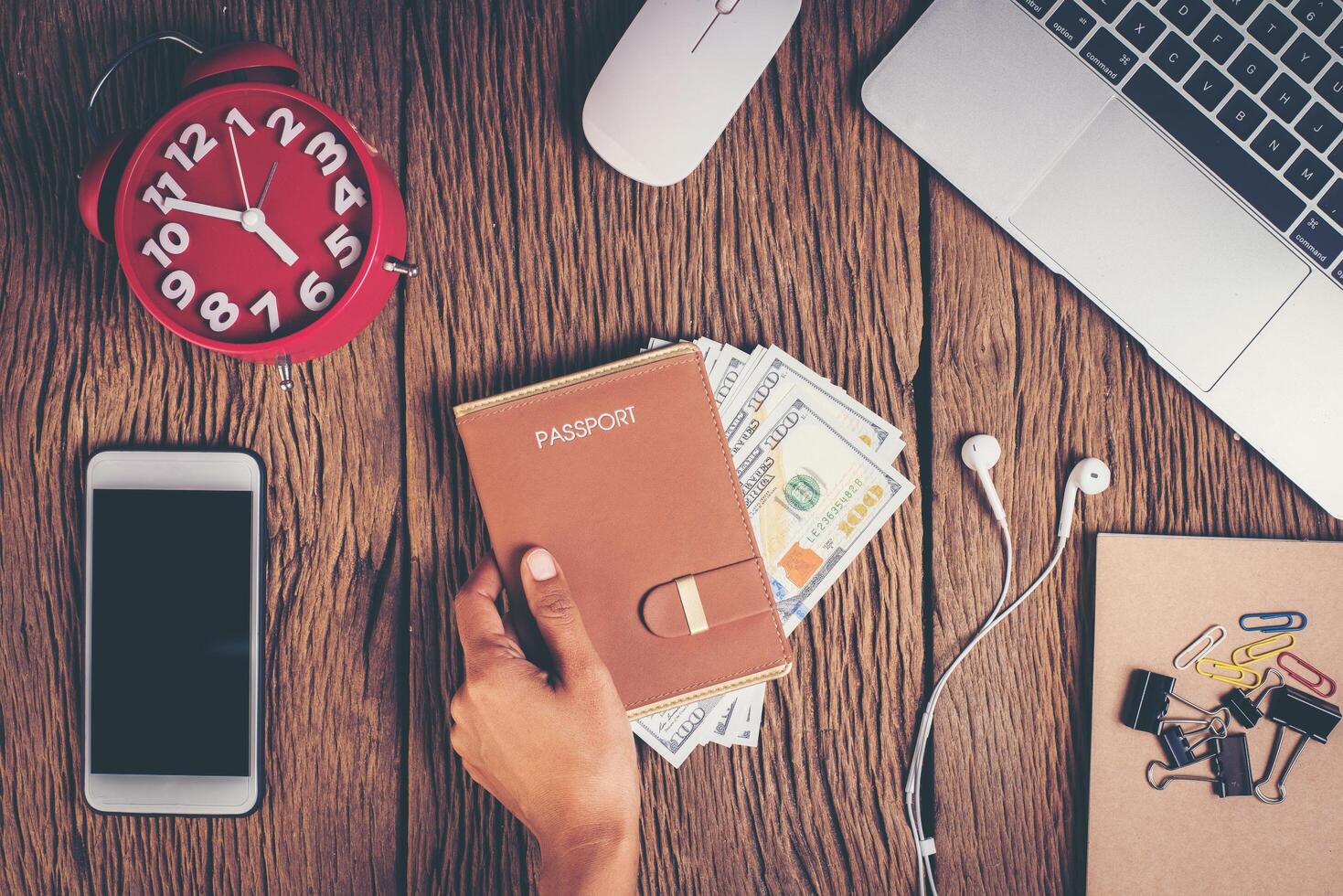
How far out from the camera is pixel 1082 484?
746mm

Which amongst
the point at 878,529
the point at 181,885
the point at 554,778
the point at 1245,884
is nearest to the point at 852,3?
the point at 878,529

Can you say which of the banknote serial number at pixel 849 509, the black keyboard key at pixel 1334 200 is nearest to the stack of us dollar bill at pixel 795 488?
the banknote serial number at pixel 849 509

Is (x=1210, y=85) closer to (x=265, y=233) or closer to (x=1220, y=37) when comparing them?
(x=1220, y=37)

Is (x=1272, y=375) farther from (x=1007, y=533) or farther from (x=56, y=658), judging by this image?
(x=56, y=658)

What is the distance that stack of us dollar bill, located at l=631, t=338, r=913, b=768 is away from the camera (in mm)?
761

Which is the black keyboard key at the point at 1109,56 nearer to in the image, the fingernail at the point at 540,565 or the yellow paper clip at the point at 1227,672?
the yellow paper clip at the point at 1227,672

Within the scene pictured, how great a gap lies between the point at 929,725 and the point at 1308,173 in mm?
615

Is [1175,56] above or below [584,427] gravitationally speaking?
above

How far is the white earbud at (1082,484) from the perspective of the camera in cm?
74

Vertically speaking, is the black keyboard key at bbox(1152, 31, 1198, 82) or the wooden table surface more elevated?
the black keyboard key at bbox(1152, 31, 1198, 82)

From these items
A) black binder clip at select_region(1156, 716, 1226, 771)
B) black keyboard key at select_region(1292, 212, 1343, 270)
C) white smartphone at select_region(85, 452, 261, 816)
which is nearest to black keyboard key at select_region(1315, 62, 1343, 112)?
black keyboard key at select_region(1292, 212, 1343, 270)

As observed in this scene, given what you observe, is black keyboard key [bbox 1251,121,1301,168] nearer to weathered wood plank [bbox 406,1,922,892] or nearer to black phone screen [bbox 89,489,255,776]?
weathered wood plank [bbox 406,1,922,892]

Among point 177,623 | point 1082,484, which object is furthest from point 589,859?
point 1082,484

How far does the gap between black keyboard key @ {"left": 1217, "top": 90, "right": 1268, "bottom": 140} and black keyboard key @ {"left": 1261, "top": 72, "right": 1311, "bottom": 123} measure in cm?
2
